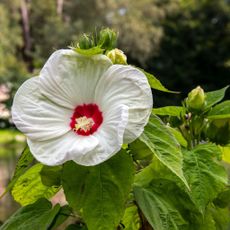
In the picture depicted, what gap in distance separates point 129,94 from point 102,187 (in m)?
0.10

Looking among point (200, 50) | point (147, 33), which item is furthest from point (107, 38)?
point (147, 33)

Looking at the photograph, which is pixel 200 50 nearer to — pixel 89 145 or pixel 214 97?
pixel 214 97

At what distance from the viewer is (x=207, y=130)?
68cm

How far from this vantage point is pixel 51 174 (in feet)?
1.89

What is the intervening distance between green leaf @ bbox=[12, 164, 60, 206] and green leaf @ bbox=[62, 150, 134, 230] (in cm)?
13

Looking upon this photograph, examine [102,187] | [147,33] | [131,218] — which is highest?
[102,187]

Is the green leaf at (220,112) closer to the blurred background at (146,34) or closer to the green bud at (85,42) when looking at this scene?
the green bud at (85,42)

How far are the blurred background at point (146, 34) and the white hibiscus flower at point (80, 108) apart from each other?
13.2 metres

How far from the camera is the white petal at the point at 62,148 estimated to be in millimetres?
505

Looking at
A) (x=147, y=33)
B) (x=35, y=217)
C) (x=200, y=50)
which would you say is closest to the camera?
(x=35, y=217)

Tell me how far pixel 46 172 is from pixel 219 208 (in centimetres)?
24

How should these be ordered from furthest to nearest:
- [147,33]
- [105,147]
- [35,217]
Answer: [147,33], [35,217], [105,147]

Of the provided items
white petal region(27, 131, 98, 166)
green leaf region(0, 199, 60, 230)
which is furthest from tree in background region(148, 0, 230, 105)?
white petal region(27, 131, 98, 166)

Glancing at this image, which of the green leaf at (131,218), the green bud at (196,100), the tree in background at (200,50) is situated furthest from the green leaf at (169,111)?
the tree in background at (200,50)
